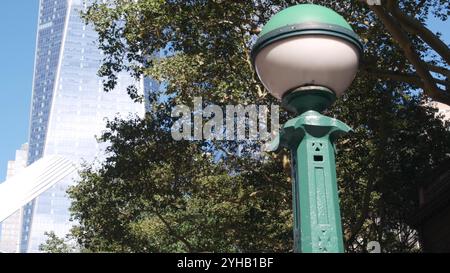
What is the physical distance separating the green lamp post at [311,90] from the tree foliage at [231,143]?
694 cm

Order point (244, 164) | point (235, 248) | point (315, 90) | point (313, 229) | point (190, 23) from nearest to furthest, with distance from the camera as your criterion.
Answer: point (313, 229) → point (315, 90) → point (190, 23) → point (244, 164) → point (235, 248)

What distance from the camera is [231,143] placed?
1480 centimetres

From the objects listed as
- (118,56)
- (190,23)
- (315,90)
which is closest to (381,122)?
(190,23)

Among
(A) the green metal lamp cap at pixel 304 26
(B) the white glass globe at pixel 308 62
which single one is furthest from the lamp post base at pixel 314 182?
(A) the green metal lamp cap at pixel 304 26

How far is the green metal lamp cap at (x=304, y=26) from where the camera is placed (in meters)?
3.11

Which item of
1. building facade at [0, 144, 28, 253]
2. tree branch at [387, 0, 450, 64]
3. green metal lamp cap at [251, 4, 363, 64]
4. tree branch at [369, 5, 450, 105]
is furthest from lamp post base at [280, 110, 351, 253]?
building facade at [0, 144, 28, 253]

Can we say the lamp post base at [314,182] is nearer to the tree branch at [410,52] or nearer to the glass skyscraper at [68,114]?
the tree branch at [410,52]

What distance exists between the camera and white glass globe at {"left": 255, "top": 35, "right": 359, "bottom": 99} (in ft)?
10.2

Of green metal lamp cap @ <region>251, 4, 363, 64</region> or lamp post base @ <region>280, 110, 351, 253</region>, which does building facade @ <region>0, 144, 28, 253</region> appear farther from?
lamp post base @ <region>280, 110, 351, 253</region>

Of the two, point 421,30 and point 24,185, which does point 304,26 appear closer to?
point 421,30

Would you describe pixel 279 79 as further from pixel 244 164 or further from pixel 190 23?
pixel 244 164

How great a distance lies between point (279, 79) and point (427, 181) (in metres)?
12.6

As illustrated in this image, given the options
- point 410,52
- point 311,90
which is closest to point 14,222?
point 410,52

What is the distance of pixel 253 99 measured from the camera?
12625 millimetres
